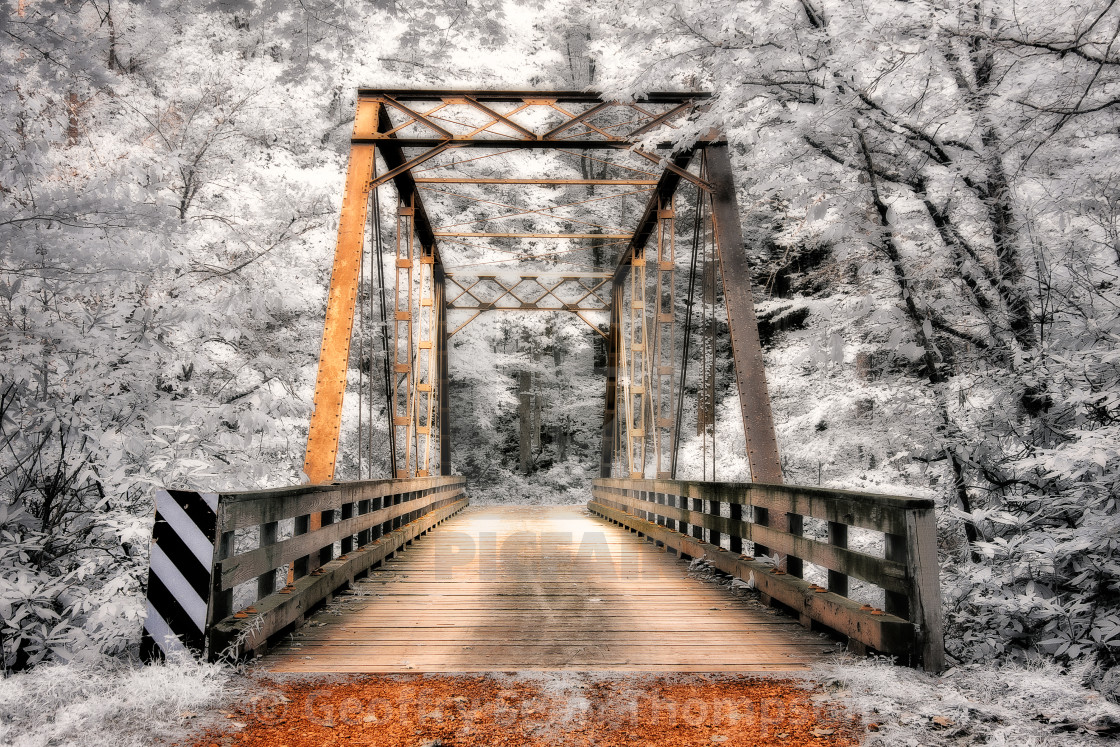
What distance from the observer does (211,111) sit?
12.7 metres

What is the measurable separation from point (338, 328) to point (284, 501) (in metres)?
3.22

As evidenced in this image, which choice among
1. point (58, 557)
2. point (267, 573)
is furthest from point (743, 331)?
point (58, 557)

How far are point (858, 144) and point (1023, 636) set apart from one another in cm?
408

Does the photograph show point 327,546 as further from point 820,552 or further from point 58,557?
point 820,552

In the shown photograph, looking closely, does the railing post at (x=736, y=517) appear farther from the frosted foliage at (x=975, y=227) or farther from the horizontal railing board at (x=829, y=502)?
the frosted foliage at (x=975, y=227)

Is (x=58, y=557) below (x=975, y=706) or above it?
above

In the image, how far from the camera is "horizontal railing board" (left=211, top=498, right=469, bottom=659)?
3.01m

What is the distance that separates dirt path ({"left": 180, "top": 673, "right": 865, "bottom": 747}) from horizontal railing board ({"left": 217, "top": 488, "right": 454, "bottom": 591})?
0.45 metres

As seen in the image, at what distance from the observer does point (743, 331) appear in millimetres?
6855

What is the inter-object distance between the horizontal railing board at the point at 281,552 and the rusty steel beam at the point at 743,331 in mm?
3223

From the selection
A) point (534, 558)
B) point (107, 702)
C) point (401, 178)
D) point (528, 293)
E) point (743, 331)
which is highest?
point (528, 293)

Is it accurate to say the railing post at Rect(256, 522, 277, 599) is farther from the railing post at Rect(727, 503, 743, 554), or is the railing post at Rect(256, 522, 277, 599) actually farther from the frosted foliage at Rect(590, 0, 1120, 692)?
the frosted foliage at Rect(590, 0, 1120, 692)

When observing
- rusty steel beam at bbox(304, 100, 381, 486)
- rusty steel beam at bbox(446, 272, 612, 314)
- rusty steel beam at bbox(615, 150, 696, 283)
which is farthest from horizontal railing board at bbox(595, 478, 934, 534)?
rusty steel beam at bbox(446, 272, 612, 314)

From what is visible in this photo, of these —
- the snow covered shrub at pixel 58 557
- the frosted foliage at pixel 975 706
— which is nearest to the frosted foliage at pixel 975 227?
the frosted foliage at pixel 975 706
